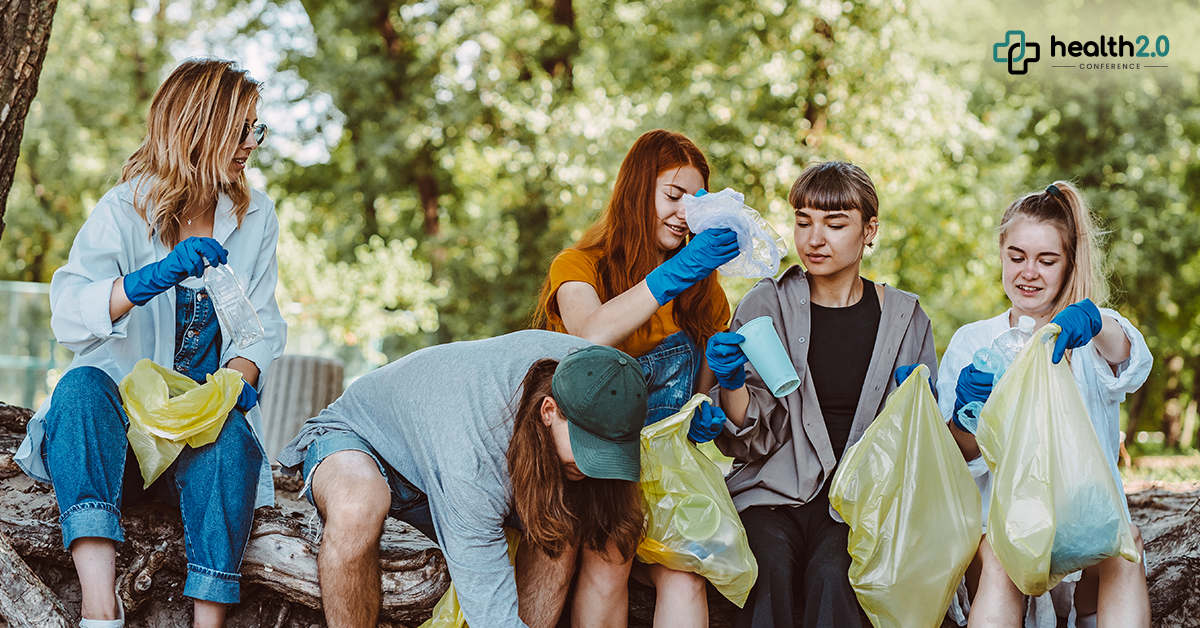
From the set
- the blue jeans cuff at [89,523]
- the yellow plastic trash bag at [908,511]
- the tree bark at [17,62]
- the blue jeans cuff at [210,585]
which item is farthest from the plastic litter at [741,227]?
the tree bark at [17,62]

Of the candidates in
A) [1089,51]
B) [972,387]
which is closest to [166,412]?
[972,387]

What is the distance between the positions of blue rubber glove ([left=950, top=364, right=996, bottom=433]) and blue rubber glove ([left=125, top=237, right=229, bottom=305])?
1.85 m

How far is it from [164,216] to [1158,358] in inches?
473

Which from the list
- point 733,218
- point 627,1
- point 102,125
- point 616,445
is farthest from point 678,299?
point 102,125

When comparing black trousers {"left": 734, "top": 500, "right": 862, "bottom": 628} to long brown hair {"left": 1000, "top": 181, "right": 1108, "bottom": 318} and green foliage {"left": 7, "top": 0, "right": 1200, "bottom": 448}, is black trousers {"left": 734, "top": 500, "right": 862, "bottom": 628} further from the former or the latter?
green foliage {"left": 7, "top": 0, "right": 1200, "bottom": 448}

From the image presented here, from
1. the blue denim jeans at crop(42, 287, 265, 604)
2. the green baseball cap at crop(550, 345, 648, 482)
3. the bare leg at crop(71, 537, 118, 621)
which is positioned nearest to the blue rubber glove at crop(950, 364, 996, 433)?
the green baseball cap at crop(550, 345, 648, 482)

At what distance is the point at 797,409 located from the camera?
2520 millimetres

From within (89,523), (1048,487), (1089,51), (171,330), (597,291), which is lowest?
(89,523)

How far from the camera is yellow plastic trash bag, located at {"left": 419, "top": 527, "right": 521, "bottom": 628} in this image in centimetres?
217

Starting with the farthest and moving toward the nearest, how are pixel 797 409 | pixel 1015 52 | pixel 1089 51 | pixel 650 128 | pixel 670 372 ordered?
pixel 1015 52 < pixel 1089 51 < pixel 650 128 < pixel 670 372 < pixel 797 409

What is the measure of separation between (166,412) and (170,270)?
33 cm

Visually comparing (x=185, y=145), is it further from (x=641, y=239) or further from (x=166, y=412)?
(x=641, y=239)

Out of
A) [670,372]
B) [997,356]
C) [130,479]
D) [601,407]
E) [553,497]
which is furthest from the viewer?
[670,372]

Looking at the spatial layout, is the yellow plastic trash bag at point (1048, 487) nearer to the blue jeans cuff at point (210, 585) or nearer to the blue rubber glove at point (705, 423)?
the blue rubber glove at point (705, 423)
